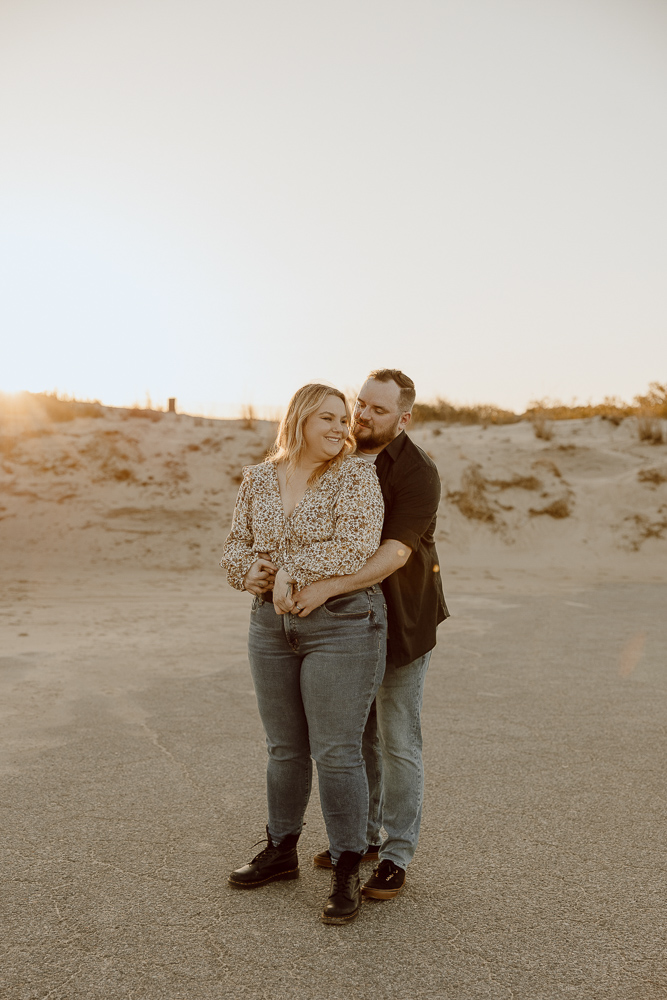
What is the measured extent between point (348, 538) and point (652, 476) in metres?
19.0

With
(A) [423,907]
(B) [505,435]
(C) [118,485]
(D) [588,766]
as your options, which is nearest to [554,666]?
(D) [588,766]

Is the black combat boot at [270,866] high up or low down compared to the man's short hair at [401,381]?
down

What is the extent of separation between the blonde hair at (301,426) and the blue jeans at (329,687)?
515 millimetres

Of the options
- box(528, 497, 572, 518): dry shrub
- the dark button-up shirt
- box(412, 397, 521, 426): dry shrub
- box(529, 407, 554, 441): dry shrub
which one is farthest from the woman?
box(412, 397, 521, 426): dry shrub

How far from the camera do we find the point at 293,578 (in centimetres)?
290

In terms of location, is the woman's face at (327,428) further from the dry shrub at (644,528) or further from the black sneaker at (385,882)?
the dry shrub at (644,528)

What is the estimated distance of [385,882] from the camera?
3.14 m

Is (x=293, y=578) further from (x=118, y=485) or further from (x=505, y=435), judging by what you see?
(x=505, y=435)

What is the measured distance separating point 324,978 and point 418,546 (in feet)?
5.13

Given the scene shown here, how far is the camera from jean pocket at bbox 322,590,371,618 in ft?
9.69

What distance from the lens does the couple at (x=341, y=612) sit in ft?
9.68

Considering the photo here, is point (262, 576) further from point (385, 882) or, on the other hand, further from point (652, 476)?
point (652, 476)

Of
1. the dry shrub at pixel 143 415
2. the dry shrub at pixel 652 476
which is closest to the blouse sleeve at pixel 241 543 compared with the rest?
the dry shrub at pixel 652 476

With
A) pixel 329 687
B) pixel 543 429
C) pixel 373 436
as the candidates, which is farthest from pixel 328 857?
pixel 543 429
